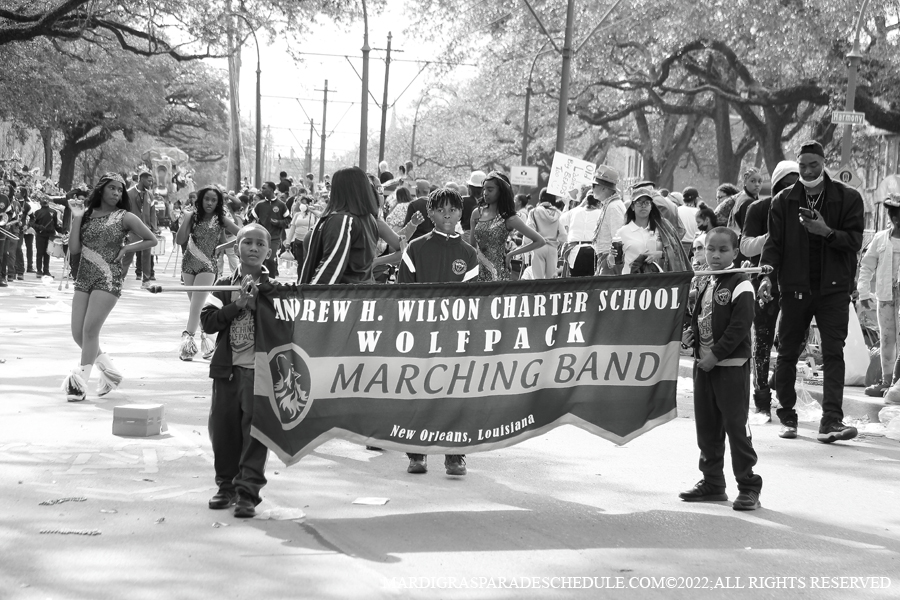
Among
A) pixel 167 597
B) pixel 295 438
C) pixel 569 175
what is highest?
pixel 569 175

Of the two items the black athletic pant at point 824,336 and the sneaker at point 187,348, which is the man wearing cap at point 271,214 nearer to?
the sneaker at point 187,348

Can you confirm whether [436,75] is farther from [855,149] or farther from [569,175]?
[569,175]

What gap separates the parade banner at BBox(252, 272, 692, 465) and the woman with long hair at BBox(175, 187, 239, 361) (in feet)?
20.5

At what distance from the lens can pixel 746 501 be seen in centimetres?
601

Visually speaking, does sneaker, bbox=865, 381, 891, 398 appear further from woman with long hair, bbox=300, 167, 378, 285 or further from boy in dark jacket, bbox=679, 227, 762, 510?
woman with long hair, bbox=300, 167, 378, 285

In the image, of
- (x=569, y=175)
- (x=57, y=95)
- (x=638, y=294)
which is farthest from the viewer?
(x=57, y=95)

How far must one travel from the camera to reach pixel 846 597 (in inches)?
184

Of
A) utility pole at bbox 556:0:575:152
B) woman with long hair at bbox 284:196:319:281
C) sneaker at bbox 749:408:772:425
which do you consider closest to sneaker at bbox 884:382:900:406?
sneaker at bbox 749:408:772:425

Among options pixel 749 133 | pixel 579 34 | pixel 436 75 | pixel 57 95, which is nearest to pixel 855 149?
pixel 749 133

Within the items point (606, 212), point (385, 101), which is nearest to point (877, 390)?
point (606, 212)

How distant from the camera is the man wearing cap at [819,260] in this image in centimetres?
805

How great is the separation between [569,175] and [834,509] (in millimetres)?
13829

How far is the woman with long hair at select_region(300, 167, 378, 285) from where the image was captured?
7312 millimetres

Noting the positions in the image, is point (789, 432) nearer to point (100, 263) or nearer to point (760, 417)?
point (760, 417)
